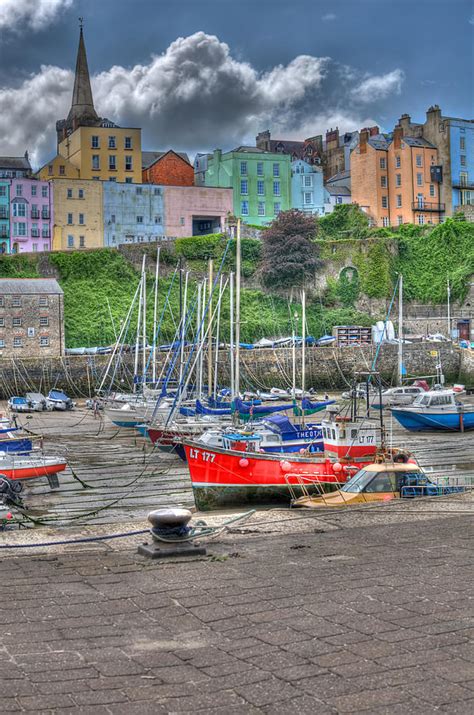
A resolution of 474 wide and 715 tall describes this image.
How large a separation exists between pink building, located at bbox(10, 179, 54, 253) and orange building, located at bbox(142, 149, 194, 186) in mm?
9678

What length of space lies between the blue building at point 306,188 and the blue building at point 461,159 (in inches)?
420

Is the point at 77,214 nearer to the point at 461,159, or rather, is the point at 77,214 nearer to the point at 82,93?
the point at 82,93

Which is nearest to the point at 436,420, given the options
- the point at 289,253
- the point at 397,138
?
the point at 289,253

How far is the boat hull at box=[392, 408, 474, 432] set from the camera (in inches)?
1400

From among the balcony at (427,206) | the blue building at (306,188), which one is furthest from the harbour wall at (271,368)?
the blue building at (306,188)

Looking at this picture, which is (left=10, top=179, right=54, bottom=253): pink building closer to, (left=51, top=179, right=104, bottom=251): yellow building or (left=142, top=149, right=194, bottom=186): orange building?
(left=51, top=179, right=104, bottom=251): yellow building

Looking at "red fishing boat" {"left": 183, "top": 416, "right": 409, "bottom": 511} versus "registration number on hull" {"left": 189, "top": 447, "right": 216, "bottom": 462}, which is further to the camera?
"registration number on hull" {"left": 189, "top": 447, "right": 216, "bottom": 462}

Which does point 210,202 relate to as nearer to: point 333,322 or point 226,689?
point 333,322

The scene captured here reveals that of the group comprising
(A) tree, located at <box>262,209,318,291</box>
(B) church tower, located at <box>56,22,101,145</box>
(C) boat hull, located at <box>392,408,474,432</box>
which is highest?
(B) church tower, located at <box>56,22,101,145</box>

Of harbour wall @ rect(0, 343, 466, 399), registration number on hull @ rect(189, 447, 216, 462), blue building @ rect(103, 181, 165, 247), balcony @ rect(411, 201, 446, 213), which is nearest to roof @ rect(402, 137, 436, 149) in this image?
balcony @ rect(411, 201, 446, 213)

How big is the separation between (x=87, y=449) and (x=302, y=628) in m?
23.6

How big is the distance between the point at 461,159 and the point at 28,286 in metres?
38.5

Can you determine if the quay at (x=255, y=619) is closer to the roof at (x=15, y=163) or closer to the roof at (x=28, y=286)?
the roof at (x=28, y=286)

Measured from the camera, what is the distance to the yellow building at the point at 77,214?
66.2m
